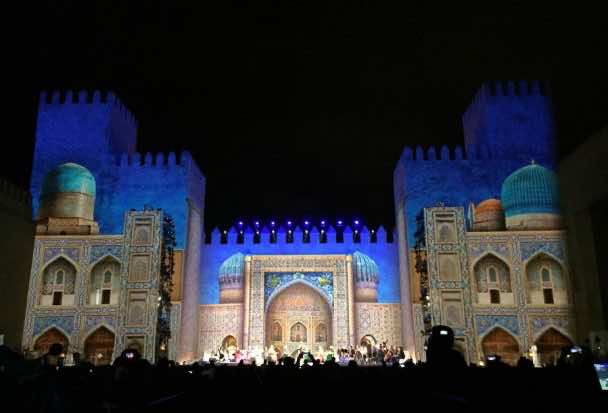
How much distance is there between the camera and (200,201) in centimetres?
2264

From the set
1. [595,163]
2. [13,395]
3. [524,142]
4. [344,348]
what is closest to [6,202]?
[344,348]

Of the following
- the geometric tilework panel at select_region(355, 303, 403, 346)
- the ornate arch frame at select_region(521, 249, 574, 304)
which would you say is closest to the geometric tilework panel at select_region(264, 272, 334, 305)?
the geometric tilework panel at select_region(355, 303, 403, 346)

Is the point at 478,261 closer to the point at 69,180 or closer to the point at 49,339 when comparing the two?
the point at 49,339

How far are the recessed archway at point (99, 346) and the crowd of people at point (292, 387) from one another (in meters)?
10.6

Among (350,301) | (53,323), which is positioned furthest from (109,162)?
(350,301)

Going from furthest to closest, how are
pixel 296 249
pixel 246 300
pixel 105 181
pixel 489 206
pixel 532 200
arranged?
pixel 296 249
pixel 246 300
pixel 105 181
pixel 489 206
pixel 532 200

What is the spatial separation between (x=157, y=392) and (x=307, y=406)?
1897mm

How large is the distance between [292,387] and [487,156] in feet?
54.3

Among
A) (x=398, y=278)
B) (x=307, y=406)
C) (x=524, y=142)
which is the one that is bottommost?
(x=307, y=406)

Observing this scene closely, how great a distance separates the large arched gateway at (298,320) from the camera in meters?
21.8

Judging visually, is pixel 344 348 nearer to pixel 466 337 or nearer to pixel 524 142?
pixel 466 337

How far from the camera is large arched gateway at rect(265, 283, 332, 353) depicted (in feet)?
71.5

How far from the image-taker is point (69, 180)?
65.0 feet

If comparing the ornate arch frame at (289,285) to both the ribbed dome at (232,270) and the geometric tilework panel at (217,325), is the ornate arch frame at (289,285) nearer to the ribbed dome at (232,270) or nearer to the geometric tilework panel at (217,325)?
the geometric tilework panel at (217,325)
